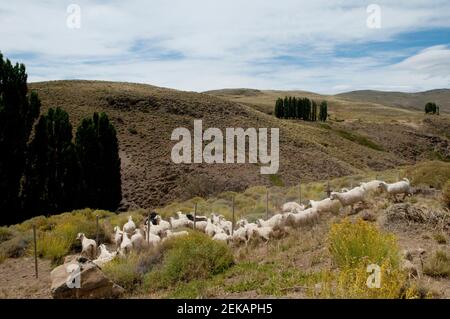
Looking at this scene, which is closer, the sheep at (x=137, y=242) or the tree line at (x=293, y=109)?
the sheep at (x=137, y=242)

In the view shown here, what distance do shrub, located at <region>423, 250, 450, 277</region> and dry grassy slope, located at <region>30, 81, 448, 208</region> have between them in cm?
3407

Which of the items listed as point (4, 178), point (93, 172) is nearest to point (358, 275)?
point (4, 178)

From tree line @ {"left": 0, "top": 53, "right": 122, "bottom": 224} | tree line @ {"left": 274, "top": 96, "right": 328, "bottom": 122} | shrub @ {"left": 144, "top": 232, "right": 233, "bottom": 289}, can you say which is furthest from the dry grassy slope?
shrub @ {"left": 144, "top": 232, "right": 233, "bottom": 289}

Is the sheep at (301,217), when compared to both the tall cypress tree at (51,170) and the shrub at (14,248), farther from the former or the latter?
the tall cypress tree at (51,170)

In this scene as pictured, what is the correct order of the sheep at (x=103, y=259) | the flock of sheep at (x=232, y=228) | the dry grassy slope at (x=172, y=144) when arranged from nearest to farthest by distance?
the sheep at (x=103, y=259) → the flock of sheep at (x=232, y=228) → the dry grassy slope at (x=172, y=144)

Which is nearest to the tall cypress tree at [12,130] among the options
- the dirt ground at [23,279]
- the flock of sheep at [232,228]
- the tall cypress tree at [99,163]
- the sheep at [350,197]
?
the tall cypress tree at [99,163]

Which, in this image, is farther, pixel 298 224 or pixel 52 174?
pixel 52 174

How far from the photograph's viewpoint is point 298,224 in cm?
1466

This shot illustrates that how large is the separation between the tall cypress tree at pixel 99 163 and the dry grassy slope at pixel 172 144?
4205mm

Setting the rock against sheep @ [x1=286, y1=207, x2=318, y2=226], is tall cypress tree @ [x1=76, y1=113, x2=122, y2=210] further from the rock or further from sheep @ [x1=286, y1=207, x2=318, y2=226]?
the rock

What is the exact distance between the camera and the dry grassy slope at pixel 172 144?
4806 centimetres

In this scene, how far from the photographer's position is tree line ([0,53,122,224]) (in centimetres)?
3042
